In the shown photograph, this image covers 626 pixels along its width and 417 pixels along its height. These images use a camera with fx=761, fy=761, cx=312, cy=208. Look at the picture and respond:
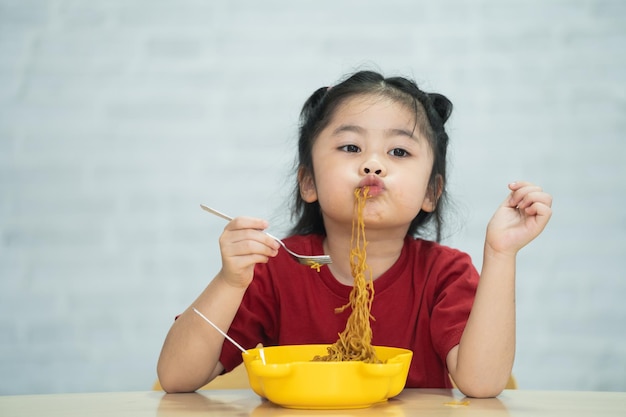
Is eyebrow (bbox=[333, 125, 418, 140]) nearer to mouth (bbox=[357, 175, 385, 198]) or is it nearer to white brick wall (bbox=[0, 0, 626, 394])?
mouth (bbox=[357, 175, 385, 198])

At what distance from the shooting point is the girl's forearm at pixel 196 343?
118 cm

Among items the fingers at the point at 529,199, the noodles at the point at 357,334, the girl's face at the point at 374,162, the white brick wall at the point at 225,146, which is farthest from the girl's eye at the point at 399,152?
the white brick wall at the point at 225,146

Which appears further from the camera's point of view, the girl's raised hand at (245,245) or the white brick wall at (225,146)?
the white brick wall at (225,146)

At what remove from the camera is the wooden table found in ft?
2.95

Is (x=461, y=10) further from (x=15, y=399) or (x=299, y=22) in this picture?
(x=15, y=399)

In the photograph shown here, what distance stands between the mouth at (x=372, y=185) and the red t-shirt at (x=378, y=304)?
195 mm

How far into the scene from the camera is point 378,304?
4.53ft

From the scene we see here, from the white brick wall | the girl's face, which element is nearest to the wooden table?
the girl's face

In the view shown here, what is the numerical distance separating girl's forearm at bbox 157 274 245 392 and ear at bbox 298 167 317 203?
0.37 meters

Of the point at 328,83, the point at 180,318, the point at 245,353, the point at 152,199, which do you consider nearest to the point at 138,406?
the point at 245,353

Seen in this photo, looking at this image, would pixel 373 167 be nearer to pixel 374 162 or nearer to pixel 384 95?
pixel 374 162

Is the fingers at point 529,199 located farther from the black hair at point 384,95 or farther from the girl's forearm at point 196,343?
the girl's forearm at point 196,343

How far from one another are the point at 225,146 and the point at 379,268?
109 cm

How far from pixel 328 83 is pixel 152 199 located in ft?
2.20
